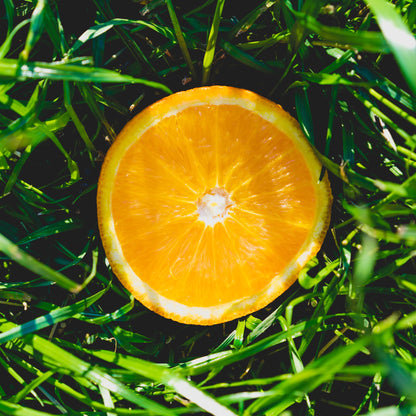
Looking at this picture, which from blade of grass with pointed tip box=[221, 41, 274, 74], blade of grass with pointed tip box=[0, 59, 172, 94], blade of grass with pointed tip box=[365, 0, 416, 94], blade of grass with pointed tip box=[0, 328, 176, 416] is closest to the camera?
blade of grass with pointed tip box=[365, 0, 416, 94]

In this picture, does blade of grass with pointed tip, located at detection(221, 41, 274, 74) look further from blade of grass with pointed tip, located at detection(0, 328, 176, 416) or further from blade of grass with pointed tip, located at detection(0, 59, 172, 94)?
blade of grass with pointed tip, located at detection(0, 328, 176, 416)

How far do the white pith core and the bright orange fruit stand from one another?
85mm

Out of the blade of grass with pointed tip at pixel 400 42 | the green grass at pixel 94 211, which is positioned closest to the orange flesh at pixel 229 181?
the green grass at pixel 94 211

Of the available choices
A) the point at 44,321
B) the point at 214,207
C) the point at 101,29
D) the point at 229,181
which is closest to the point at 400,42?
the point at 229,181

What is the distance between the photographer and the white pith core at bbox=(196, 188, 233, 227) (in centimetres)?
189

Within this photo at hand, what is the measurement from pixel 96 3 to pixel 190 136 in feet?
2.18

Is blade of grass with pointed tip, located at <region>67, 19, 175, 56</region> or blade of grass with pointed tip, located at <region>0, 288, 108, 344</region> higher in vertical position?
blade of grass with pointed tip, located at <region>67, 19, 175, 56</region>

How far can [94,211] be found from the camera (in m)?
1.97

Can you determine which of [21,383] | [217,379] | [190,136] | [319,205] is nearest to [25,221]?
[21,383]

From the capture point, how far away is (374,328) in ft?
5.82

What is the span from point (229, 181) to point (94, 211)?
65 centimetres

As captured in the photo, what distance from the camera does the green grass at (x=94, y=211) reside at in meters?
1.66

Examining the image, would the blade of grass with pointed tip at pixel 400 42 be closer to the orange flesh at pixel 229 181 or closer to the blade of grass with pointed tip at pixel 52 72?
the orange flesh at pixel 229 181

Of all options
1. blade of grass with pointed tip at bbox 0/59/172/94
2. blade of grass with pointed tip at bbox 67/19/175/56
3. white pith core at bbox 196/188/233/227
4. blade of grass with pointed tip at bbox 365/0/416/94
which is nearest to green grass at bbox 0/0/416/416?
blade of grass with pointed tip at bbox 67/19/175/56
